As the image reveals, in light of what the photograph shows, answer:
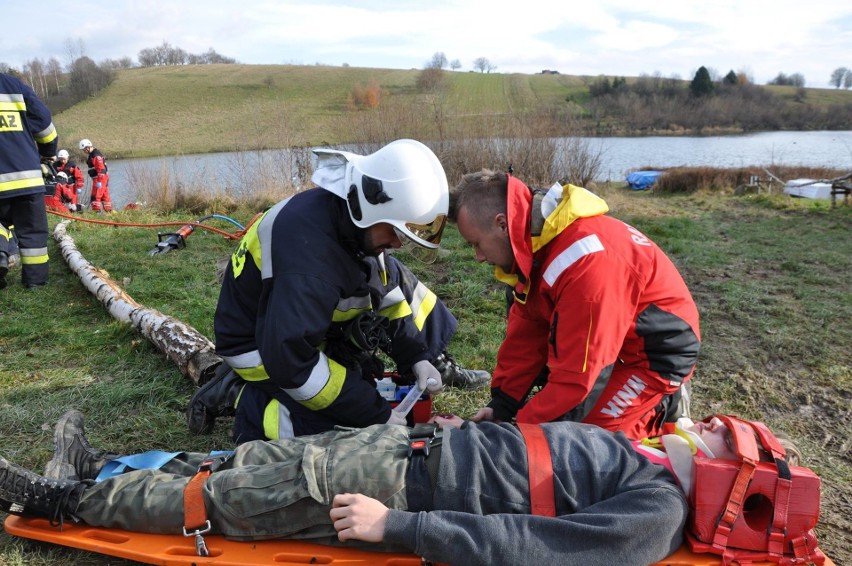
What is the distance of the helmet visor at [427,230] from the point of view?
9.12 ft

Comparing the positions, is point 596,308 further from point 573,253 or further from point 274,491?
point 274,491

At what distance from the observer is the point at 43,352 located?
15.5 feet

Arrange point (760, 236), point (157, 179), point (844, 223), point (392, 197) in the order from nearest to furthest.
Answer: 1. point (392, 197)
2. point (760, 236)
3. point (844, 223)
4. point (157, 179)

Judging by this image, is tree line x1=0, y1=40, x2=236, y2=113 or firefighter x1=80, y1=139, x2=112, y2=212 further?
tree line x1=0, y1=40, x2=236, y2=113

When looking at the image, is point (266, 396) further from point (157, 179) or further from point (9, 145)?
point (157, 179)

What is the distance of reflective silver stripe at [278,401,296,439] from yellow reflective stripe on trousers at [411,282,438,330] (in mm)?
979

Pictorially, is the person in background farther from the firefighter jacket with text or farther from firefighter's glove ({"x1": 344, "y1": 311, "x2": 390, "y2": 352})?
firefighter's glove ({"x1": 344, "y1": 311, "x2": 390, "y2": 352})

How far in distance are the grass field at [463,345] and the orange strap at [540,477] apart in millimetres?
1493

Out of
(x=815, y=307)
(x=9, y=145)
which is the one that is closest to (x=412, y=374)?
(x=815, y=307)

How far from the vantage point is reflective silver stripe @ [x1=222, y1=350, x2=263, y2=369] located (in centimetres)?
304

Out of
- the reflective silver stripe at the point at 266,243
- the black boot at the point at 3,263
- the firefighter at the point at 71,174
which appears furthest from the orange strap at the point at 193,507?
the firefighter at the point at 71,174

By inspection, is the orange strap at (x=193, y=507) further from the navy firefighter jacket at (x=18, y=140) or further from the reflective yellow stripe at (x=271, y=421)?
the navy firefighter jacket at (x=18, y=140)

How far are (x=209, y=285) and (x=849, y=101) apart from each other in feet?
204

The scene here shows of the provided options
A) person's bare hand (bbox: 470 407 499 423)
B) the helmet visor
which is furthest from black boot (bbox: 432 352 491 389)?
the helmet visor
